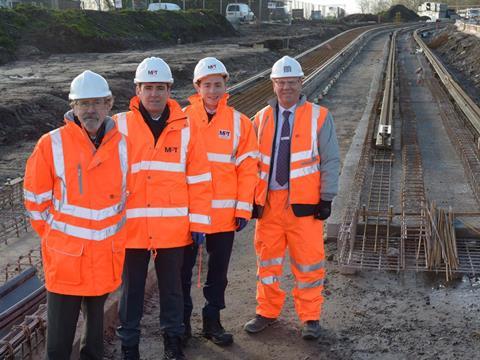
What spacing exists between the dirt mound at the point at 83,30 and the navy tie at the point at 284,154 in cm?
2212

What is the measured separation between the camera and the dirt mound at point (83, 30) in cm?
2761

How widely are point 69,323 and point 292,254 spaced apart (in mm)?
1830

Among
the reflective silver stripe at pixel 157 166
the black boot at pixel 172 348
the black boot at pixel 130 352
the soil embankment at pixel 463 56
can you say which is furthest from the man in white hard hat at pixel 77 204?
the soil embankment at pixel 463 56

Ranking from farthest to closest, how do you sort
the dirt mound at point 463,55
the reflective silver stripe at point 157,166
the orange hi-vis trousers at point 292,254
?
the dirt mound at point 463,55, the orange hi-vis trousers at point 292,254, the reflective silver stripe at point 157,166

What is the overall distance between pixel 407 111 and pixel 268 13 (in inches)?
2352

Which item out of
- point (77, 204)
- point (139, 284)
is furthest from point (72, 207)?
point (139, 284)

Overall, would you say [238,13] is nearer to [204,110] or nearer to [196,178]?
[204,110]

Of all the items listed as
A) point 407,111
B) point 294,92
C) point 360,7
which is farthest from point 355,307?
point 360,7

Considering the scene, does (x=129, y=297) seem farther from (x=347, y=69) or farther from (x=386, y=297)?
(x=347, y=69)

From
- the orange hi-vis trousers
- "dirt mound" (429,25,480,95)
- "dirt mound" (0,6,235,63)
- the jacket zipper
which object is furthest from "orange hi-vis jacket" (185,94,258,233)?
"dirt mound" (0,6,235,63)

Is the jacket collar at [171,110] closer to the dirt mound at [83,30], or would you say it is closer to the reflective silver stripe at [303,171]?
the reflective silver stripe at [303,171]

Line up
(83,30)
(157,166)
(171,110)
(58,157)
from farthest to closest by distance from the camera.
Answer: (83,30)
(171,110)
(157,166)
(58,157)

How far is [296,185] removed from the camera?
4.32 m

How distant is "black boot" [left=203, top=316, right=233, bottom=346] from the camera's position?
14.2ft
